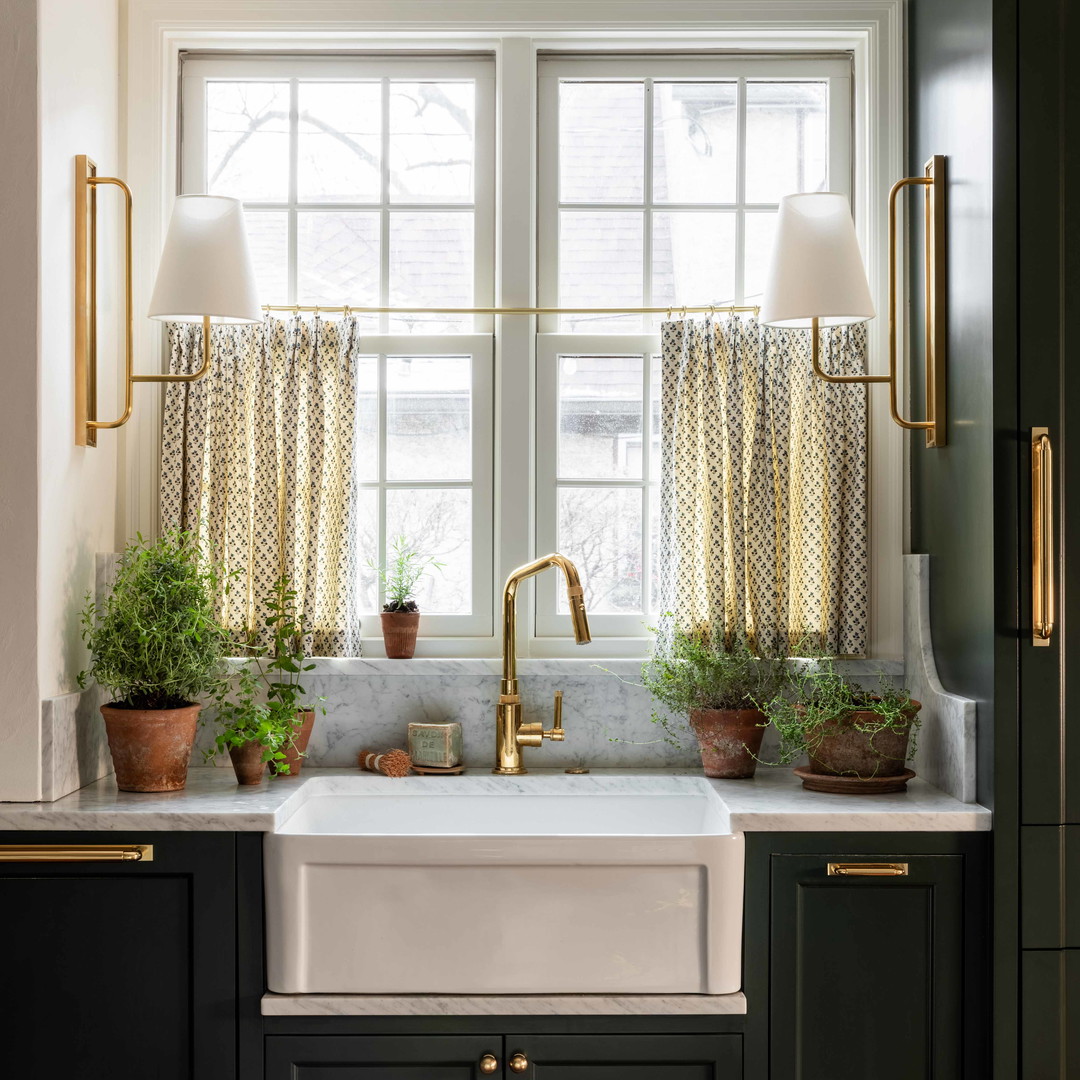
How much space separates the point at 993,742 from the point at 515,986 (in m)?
0.96

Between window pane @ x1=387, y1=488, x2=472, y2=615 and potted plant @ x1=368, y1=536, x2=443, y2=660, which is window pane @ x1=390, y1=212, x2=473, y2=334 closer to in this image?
window pane @ x1=387, y1=488, x2=472, y2=615

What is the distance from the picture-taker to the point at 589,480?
101 inches

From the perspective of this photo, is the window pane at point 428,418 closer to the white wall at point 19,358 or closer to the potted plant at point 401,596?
the potted plant at point 401,596

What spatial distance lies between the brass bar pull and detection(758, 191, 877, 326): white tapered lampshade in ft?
3.50

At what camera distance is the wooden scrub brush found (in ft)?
7.61

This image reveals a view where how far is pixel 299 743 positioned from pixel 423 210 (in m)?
1.29

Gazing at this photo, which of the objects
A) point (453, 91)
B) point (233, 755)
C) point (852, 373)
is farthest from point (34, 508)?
point (852, 373)

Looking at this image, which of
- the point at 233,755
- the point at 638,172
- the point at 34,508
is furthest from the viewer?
the point at 638,172

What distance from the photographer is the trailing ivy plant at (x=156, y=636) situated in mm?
2094

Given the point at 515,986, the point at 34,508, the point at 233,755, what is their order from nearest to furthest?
1. the point at 515,986
2. the point at 34,508
3. the point at 233,755

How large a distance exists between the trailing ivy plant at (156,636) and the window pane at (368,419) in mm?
508

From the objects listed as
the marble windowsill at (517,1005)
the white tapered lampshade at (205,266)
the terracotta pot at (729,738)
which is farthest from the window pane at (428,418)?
the marble windowsill at (517,1005)

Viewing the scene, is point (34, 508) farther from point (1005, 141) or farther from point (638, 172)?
point (1005, 141)

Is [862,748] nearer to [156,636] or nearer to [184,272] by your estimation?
[156,636]
